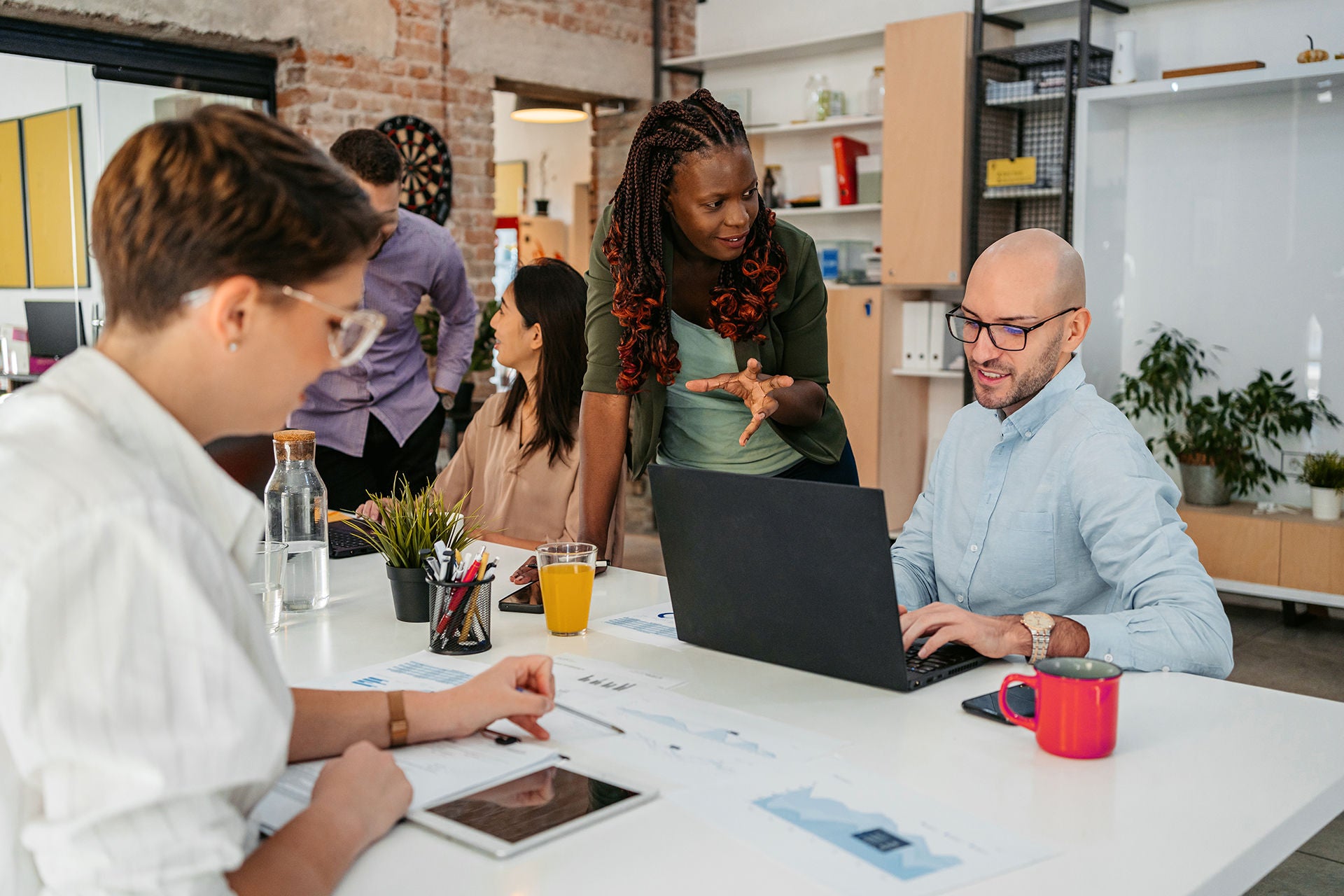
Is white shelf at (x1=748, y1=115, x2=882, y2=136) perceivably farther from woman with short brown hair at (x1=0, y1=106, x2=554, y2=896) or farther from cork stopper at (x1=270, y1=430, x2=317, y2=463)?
woman with short brown hair at (x1=0, y1=106, x2=554, y2=896)

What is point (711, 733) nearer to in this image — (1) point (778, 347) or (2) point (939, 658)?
(2) point (939, 658)

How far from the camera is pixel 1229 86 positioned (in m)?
4.49

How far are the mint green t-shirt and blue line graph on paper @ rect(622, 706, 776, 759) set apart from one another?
1.00 meters

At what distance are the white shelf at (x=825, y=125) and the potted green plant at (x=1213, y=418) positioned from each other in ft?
5.65

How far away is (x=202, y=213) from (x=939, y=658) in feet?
3.37

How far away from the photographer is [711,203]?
2.11 metres

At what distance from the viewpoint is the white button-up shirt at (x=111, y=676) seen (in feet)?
2.25

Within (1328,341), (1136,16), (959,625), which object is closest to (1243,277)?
(1328,341)

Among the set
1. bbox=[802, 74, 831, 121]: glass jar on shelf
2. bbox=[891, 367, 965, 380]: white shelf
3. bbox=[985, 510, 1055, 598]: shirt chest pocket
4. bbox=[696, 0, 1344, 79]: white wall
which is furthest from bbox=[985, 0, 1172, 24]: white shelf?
Result: bbox=[985, 510, 1055, 598]: shirt chest pocket

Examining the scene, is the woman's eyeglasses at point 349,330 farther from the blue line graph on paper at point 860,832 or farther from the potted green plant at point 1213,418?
the potted green plant at point 1213,418

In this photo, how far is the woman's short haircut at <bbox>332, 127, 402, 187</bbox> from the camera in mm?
3346

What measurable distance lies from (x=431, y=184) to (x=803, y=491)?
14.3 ft

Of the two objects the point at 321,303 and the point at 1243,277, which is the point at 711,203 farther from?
the point at 1243,277

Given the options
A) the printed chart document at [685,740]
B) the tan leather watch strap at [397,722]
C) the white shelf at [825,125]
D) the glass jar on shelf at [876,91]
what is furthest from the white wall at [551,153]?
the tan leather watch strap at [397,722]
